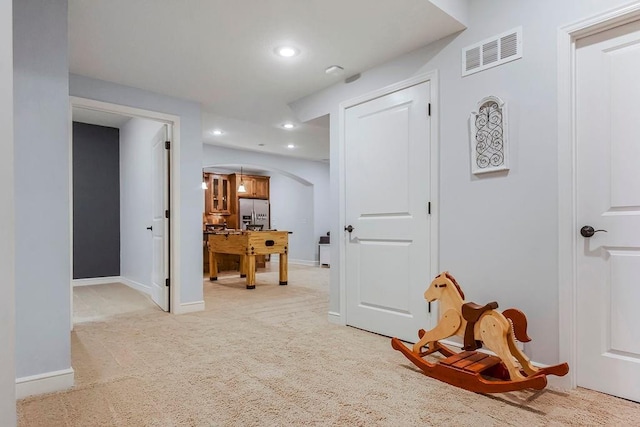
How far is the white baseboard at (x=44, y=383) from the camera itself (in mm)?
2098

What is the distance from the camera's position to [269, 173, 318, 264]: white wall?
9.38m

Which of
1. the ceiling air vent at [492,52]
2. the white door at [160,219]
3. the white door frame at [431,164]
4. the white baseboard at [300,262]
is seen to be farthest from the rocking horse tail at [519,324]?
the white baseboard at [300,262]

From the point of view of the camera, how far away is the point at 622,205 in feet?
6.68

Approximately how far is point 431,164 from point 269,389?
1887 mm

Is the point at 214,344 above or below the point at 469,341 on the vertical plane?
below

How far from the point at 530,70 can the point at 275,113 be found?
3094 millimetres

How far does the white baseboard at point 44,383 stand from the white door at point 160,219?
1960 millimetres

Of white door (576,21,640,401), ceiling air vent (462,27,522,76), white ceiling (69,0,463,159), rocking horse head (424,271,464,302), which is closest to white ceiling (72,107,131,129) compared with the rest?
white ceiling (69,0,463,159)

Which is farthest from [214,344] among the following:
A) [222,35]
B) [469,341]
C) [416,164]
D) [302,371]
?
[222,35]

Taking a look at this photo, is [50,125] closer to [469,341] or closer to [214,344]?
[214,344]

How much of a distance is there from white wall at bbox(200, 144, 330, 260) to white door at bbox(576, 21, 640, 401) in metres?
6.02

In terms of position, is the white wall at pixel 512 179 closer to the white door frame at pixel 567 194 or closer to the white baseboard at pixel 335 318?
the white door frame at pixel 567 194

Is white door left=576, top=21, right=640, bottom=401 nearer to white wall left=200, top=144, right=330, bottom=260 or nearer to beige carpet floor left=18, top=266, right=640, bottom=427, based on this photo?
beige carpet floor left=18, top=266, right=640, bottom=427

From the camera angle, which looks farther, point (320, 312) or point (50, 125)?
point (320, 312)
